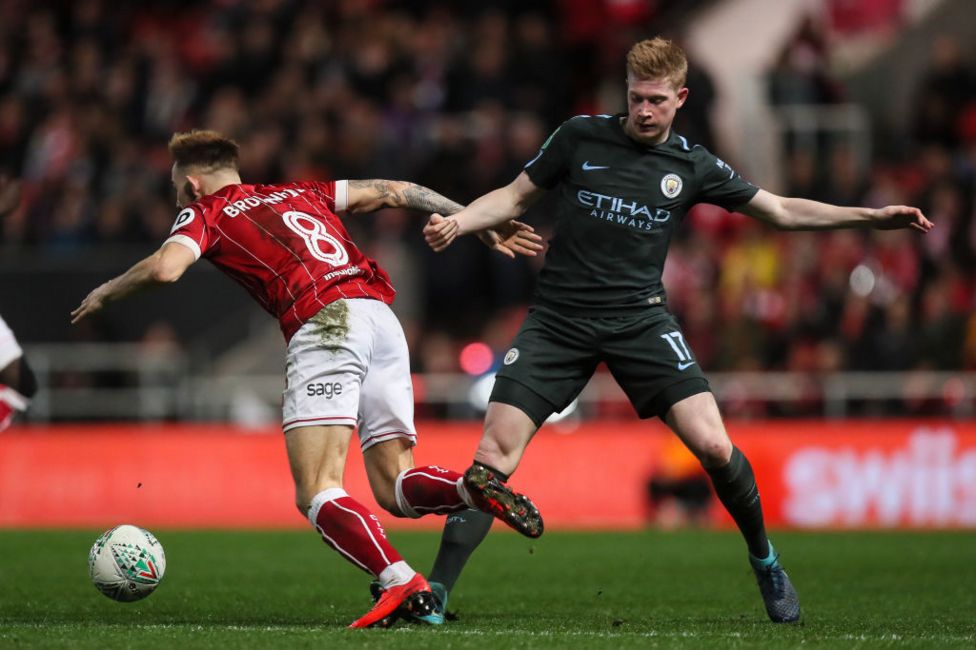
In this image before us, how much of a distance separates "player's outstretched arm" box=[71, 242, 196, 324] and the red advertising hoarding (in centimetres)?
881

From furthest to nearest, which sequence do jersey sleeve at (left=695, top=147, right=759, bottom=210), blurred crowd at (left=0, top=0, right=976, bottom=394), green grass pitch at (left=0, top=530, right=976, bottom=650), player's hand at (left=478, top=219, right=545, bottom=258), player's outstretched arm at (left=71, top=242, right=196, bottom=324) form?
blurred crowd at (left=0, top=0, right=976, bottom=394)
player's hand at (left=478, top=219, right=545, bottom=258)
jersey sleeve at (left=695, top=147, right=759, bottom=210)
player's outstretched arm at (left=71, top=242, right=196, bottom=324)
green grass pitch at (left=0, top=530, right=976, bottom=650)

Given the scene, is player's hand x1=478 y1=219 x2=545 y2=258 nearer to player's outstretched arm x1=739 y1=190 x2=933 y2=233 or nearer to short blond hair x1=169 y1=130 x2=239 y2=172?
player's outstretched arm x1=739 y1=190 x2=933 y2=233

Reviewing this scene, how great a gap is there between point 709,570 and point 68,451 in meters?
8.10

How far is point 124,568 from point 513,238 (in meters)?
2.43

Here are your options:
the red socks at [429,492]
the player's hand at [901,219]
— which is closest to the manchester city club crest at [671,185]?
the player's hand at [901,219]

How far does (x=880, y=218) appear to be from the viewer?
7602 millimetres

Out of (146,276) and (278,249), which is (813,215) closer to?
(278,249)

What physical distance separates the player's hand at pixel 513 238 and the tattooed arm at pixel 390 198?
220 millimetres

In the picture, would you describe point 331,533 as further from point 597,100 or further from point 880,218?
point 597,100

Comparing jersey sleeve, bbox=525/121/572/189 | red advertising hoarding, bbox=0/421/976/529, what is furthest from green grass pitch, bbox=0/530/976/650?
jersey sleeve, bbox=525/121/572/189

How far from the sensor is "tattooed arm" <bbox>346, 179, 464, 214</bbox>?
777 centimetres

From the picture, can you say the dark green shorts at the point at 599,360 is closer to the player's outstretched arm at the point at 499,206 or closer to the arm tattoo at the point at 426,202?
the player's outstretched arm at the point at 499,206

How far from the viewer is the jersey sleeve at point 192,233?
7062mm

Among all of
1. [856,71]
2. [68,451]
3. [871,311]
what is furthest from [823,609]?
[856,71]
